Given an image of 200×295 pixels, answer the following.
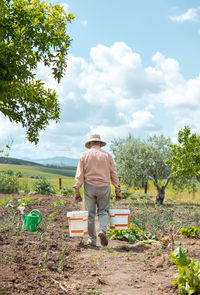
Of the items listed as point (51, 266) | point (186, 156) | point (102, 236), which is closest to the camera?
point (51, 266)

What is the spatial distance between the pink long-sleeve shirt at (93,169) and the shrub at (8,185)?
492 inches

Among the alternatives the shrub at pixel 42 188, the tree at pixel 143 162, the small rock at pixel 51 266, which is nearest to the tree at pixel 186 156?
the tree at pixel 143 162

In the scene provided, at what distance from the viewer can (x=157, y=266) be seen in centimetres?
489

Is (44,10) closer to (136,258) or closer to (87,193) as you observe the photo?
(87,193)

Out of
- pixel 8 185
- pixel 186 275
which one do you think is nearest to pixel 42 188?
pixel 8 185

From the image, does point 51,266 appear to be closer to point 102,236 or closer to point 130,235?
point 102,236

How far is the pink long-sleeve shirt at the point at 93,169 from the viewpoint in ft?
21.8

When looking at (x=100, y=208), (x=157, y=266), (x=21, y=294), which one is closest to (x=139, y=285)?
(x=157, y=266)

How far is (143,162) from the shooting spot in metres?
19.0

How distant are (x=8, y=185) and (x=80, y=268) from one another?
550 inches

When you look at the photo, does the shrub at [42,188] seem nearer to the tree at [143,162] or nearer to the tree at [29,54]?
the tree at [143,162]

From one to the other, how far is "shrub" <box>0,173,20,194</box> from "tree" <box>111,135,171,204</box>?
608cm

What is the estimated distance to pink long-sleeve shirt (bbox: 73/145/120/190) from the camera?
21.8ft

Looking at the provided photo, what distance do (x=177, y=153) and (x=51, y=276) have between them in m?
13.3
